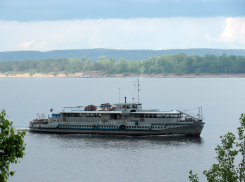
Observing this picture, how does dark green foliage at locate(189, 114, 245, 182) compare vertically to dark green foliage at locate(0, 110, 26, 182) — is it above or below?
below

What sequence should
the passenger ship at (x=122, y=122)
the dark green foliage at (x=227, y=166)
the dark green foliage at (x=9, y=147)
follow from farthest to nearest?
the passenger ship at (x=122, y=122) < the dark green foliage at (x=227, y=166) < the dark green foliage at (x=9, y=147)

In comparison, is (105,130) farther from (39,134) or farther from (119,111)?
(39,134)

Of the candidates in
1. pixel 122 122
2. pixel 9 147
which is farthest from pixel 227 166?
pixel 122 122

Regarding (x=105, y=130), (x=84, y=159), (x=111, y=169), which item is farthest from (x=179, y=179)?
(x=105, y=130)

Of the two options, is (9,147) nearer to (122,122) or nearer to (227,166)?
(227,166)

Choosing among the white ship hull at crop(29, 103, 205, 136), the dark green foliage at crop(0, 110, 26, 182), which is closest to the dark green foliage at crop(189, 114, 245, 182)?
the dark green foliage at crop(0, 110, 26, 182)

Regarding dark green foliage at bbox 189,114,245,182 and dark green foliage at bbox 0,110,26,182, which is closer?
dark green foliage at bbox 0,110,26,182

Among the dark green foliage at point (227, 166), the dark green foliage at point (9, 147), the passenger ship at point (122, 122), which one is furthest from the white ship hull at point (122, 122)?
the dark green foliage at point (9, 147)

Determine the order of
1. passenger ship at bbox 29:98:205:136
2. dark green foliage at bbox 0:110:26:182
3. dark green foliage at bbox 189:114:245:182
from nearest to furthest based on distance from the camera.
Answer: dark green foliage at bbox 0:110:26:182 < dark green foliage at bbox 189:114:245:182 < passenger ship at bbox 29:98:205:136

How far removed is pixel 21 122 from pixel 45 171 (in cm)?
4976

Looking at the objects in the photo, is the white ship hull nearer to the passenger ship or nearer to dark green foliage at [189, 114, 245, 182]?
the passenger ship

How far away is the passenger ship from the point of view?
8375cm

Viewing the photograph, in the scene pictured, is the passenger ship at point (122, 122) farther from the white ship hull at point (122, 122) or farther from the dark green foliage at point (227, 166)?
the dark green foliage at point (227, 166)

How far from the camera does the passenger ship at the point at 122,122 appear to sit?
83750 millimetres
